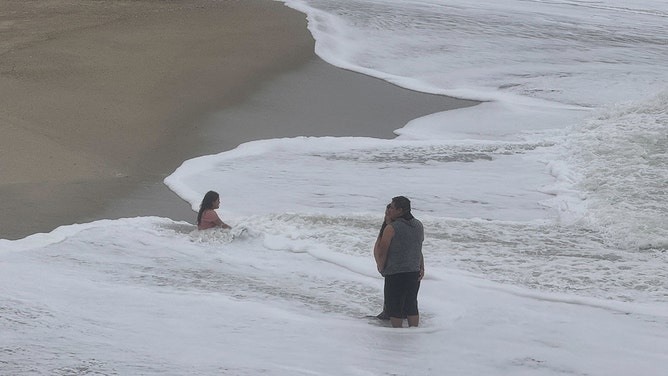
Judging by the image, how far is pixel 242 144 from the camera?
50.0 ft

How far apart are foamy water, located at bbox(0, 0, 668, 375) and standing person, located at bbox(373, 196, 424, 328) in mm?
231

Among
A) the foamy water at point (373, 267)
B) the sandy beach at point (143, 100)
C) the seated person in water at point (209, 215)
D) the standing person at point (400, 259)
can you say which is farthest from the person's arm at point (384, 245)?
the sandy beach at point (143, 100)

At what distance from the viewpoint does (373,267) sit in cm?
1032

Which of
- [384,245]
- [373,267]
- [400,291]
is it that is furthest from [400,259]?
[373,267]

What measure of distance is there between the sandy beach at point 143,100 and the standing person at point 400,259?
13.7ft

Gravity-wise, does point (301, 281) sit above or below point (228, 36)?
below

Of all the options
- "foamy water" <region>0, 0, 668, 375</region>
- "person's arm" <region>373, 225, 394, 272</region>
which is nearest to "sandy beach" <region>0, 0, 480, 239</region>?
"foamy water" <region>0, 0, 668, 375</region>

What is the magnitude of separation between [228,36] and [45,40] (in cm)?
376

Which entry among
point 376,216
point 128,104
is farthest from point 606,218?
point 128,104

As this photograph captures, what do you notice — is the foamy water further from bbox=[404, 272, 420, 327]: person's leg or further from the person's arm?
the person's arm

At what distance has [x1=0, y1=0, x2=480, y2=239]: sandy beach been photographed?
1272 cm

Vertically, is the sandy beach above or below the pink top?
above

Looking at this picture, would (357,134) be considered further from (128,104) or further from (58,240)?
(58,240)

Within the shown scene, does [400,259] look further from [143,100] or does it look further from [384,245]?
[143,100]
